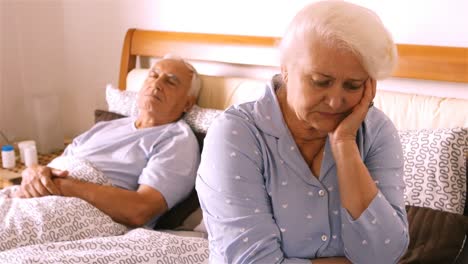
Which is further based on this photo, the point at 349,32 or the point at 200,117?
the point at 200,117

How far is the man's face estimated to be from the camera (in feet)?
7.30

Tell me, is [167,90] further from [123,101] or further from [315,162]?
[315,162]

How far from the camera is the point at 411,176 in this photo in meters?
1.63

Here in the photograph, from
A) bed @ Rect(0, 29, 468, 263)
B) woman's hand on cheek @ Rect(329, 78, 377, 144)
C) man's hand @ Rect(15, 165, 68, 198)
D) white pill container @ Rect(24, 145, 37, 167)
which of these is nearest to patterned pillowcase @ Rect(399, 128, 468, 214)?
bed @ Rect(0, 29, 468, 263)

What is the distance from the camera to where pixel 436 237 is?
1545 millimetres

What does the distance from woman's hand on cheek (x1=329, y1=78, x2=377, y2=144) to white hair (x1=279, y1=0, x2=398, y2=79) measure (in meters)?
0.05

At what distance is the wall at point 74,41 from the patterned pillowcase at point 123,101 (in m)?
0.44

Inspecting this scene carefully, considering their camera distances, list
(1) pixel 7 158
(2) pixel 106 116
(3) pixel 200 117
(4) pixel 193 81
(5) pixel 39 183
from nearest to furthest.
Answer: (5) pixel 39 183
(3) pixel 200 117
(4) pixel 193 81
(2) pixel 106 116
(1) pixel 7 158

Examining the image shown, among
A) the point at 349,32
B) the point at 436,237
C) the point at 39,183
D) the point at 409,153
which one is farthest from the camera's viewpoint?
the point at 39,183

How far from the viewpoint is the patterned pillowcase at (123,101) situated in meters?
2.47

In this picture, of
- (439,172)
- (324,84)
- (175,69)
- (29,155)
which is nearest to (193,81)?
(175,69)

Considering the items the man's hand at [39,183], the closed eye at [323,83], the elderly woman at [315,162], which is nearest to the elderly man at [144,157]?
the man's hand at [39,183]

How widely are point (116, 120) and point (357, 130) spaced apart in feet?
4.65

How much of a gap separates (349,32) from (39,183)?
4.59 feet
